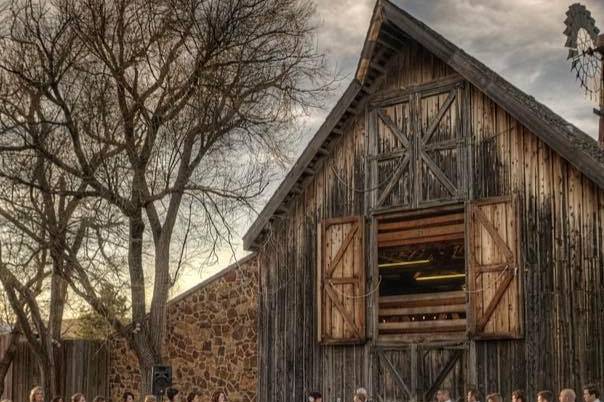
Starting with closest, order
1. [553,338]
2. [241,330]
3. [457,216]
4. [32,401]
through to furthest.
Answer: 1. [32,401]
2. [553,338]
3. [457,216]
4. [241,330]

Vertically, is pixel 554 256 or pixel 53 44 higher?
pixel 53 44

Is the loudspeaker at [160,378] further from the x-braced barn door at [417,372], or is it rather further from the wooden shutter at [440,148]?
the wooden shutter at [440,148]

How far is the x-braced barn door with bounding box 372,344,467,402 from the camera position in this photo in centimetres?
1695

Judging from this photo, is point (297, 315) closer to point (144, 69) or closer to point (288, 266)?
point (288, 266)

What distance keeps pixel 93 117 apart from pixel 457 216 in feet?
22.5

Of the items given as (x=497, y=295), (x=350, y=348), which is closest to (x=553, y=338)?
(x=497, y=295)

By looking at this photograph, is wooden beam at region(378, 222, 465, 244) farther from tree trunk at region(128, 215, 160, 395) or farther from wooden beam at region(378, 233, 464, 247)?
tree trunk at region(128, 215, 160, 395)

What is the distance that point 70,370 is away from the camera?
84.5 ft

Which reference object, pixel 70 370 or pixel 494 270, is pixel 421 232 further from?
pixel 70 370

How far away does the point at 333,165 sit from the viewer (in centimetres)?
1938

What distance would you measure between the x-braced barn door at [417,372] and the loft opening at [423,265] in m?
0.35

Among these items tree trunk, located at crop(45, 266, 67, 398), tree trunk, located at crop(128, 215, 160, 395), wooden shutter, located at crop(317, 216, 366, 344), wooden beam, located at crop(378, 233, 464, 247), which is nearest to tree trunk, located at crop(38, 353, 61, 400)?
tree trunk, located at crop(45, 266, 67, 398)

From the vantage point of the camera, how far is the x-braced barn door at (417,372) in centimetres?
1695

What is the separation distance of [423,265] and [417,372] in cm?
319
